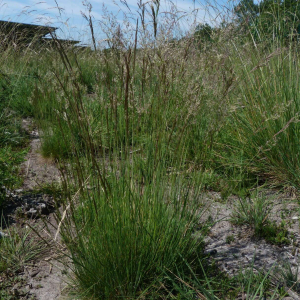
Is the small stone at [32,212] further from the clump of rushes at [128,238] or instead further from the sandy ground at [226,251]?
the clump of rushes at [128,238]

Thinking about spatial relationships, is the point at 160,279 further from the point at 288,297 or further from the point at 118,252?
the point at 288,297

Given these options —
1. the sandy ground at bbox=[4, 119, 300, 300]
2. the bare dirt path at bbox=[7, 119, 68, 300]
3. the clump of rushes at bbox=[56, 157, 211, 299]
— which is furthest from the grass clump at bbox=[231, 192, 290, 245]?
the bare dirt path at bbox=[7, 119, 68, 300]

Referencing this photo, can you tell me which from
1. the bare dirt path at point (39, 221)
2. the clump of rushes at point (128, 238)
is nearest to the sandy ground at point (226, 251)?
the bare dirt path at point (39, 221)

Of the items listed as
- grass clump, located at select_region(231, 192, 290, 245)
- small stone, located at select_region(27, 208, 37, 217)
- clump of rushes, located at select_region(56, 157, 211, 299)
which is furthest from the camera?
small stone, located at select_region(27, 208, 37, 217)

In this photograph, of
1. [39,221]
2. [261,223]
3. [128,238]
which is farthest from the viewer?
[39,221]

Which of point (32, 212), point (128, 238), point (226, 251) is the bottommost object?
point (226, 251)

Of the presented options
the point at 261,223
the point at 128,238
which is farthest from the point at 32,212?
the point at 261,223

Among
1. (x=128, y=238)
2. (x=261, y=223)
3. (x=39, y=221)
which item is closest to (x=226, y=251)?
(x=261, y=223)

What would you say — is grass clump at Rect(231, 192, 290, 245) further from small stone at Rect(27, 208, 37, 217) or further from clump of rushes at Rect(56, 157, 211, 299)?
small stone at Rect(27, 208, 37, 217)

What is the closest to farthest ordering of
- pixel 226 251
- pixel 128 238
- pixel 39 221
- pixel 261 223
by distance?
pixel 128 238 → pixel 226 251 → pixel 261 223 → pixel 39 221

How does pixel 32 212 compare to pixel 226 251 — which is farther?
pixel 32 212

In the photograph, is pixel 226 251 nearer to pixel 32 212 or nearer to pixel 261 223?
pixel 261 223

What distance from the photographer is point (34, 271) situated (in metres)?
2.18

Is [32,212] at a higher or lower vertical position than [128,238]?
lower
